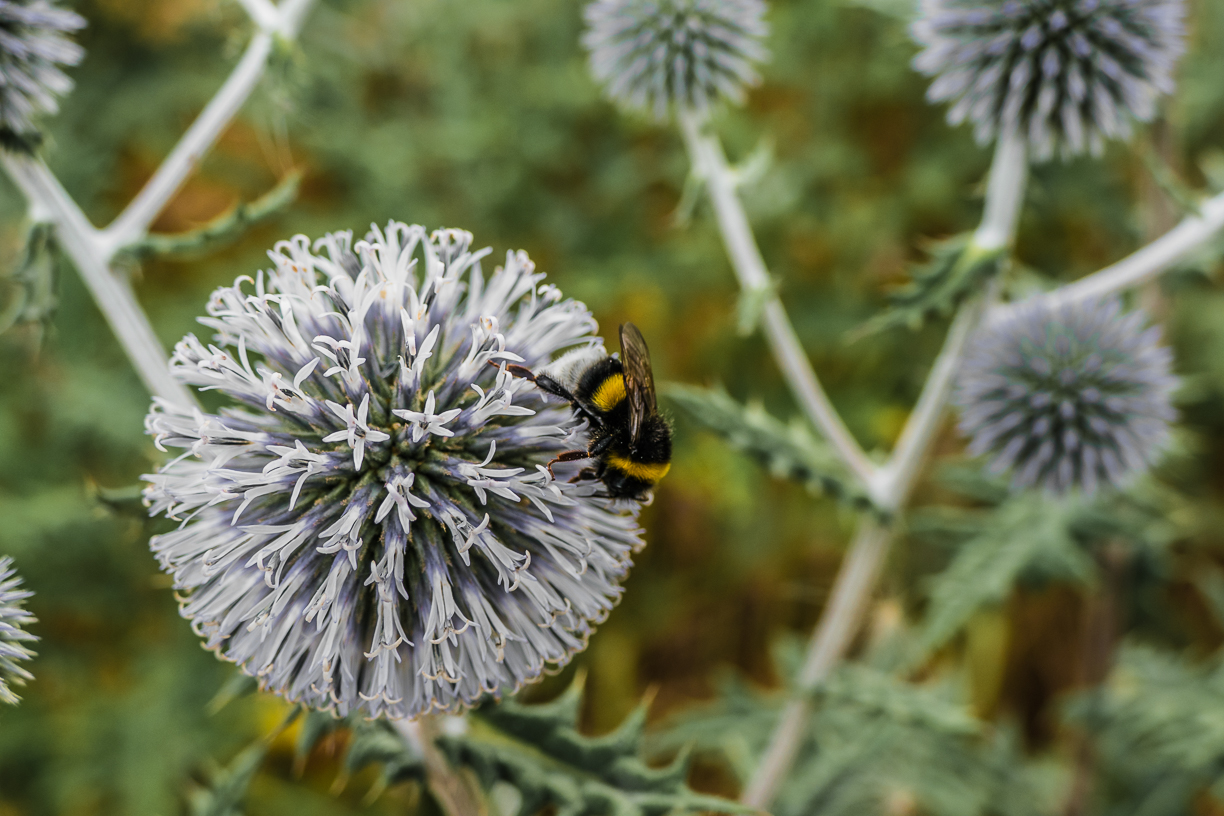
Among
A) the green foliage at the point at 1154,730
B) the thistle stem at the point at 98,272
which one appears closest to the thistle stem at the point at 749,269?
the green foliage at the point at 1154,730

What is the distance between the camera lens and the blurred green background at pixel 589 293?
3359 millimetres

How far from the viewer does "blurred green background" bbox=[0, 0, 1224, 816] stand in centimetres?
A: 336

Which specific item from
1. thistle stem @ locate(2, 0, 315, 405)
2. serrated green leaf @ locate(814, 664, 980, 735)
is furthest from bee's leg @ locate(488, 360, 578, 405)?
serrated green leaf @ locate(814, 664, 980, 735)

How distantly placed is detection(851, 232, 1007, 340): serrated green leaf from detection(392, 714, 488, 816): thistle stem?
114 centimetres

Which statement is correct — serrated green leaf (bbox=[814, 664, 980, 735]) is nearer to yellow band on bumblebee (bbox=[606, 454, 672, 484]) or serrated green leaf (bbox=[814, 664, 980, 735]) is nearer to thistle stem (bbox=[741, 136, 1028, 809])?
thistle stem (bbox=[741, 136, 1028, 809])

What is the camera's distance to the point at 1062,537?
8.16 ft

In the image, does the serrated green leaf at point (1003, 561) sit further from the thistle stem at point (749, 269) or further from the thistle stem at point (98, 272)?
the thistle stem at point (98, 272)

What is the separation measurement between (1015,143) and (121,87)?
3.57 m

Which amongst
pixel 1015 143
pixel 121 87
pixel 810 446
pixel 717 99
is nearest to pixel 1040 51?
pixel 1015 143

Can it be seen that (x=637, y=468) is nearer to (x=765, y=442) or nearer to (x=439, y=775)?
(x=765, y=442)

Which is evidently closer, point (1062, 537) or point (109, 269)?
point (109, 269)

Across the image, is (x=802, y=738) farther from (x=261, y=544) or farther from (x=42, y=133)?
(x=42, y=133)

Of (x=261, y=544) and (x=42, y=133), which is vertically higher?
(x=42, y=133)

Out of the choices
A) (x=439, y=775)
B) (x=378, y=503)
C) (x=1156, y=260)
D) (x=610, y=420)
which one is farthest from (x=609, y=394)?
(x=1156, y=260)
